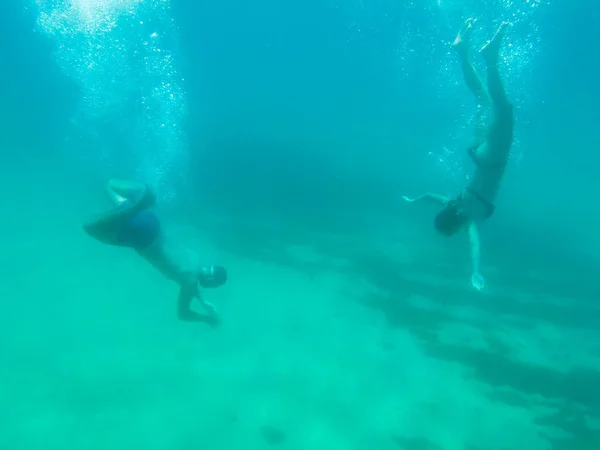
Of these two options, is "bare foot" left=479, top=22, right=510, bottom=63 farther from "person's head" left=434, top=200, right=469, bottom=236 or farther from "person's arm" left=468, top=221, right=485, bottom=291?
"person's arm" left=468, top=221, right=485, bottom=291

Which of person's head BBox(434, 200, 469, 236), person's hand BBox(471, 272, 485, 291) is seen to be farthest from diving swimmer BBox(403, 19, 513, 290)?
person's hand BBox(471, 272, 485, 291)

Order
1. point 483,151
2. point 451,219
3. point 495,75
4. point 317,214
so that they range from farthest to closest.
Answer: point 317,214 < point 483,151 < point 495,75 < point 451,219

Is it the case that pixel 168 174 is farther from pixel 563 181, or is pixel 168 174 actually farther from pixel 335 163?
pixel 563 181

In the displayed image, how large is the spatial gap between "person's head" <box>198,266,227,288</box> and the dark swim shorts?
1.15 meters

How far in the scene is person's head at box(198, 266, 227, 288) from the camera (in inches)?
325

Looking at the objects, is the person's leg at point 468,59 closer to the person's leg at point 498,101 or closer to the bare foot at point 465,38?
the bare foot at point 465,38

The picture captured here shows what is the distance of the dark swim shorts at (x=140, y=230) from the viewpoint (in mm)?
7387

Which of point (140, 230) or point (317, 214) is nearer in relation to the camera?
point (140, 230)

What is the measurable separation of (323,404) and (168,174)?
39.7 feet

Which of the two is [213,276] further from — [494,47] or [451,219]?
[494,47]

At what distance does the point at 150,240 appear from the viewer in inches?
307

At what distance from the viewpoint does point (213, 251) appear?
1011 inches

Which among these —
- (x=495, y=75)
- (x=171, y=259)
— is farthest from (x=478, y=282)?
(x=171, y=259)

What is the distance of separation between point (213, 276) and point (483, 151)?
5.17 metres
